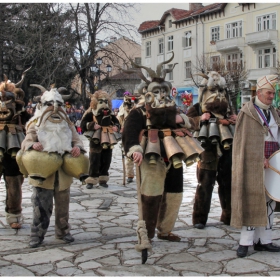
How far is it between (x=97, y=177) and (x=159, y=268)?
4901 millimetres

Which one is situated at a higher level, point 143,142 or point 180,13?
point 180,13

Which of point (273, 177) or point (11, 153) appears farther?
point (11, 153)

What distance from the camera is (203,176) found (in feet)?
19.7

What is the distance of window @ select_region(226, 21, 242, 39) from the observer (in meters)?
33.5

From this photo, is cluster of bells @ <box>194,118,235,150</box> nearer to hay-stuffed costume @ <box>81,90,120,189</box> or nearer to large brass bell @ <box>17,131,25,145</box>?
large brass bell @ <box>17,131,25,145</box>

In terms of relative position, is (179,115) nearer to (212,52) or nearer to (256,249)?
(256,249)

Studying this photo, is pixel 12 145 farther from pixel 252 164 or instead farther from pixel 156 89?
pixel 252 164

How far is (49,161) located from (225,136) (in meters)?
2.24

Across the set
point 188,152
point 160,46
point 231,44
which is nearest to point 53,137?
point 188,152

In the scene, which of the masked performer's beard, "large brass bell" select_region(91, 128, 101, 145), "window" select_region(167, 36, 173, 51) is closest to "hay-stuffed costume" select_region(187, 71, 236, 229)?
the masked performer's beard

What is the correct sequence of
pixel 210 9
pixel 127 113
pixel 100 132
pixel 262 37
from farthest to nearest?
pixel 210 9 < pixel 262 37 < pixel 127 113 < pixel 100 132

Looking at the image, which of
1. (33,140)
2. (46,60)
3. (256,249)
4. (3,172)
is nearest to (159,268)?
(256,249)

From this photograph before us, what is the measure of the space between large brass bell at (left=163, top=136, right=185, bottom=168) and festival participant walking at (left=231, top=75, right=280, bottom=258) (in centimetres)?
59

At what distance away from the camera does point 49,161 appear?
16.7ft
